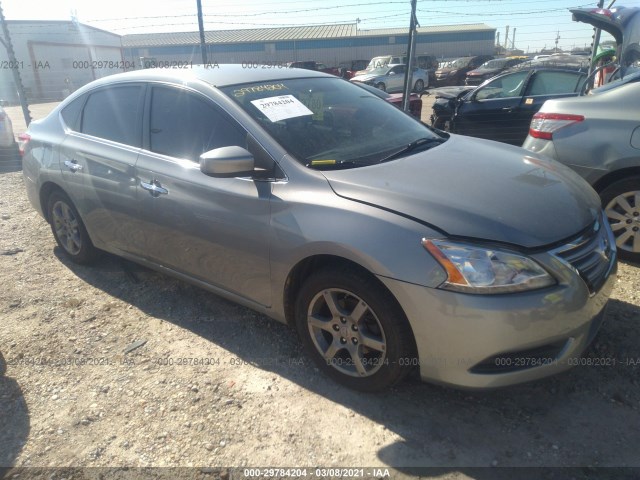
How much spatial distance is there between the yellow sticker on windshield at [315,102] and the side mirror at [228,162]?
2.09ft

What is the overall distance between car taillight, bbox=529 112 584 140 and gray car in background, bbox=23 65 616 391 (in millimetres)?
979

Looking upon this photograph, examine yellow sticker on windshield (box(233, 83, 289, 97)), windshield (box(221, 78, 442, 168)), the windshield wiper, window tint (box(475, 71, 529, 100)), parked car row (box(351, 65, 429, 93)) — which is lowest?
parked car row (box(351, 65, 429, 93))

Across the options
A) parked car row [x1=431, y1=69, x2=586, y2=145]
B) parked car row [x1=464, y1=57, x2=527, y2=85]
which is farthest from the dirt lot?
parked car row [x1=464, y1=57, x2=527, y2=85]

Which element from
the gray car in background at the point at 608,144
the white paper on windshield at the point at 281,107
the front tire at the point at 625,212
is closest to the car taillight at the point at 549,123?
the gray car in background at the point at 608,144

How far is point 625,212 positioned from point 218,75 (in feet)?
10.5

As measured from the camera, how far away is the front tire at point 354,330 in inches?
88.3

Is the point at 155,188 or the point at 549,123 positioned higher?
the point at 549,123

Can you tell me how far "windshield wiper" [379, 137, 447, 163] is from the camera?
2776 mm

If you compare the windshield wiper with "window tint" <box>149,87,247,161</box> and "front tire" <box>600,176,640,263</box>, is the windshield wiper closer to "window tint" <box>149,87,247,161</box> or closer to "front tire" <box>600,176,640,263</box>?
"window tint" <box>149,87,247,161</box>

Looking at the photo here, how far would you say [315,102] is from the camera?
312 centimetres

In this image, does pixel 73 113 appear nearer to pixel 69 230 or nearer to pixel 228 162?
pixel 69 230

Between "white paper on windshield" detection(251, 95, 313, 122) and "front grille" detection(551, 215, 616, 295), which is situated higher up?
"white paper on windshield" detection(251, 95, 313, 122)

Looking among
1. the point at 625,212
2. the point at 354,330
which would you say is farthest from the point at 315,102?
the point at 625,212

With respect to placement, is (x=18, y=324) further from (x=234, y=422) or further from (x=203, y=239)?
(x=234, y=422)
